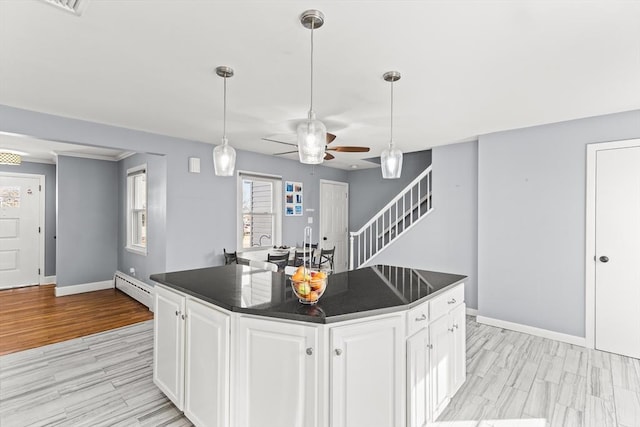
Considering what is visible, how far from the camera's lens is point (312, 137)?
1.90 m

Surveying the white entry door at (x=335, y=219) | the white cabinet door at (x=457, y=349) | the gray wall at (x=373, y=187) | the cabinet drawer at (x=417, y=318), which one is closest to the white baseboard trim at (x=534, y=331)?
the white cabinet door at (x=457, y=349)

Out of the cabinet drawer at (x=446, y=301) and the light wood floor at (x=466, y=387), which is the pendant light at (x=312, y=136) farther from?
the light wood floor at (x=466, y=387)

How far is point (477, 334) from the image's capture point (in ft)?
12.7

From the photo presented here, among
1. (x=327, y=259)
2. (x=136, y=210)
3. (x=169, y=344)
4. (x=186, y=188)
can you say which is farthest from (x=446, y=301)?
(x=136, y=210)

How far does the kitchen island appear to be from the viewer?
5.43ft

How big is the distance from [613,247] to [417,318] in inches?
114

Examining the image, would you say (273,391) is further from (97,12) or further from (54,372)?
(54,372)

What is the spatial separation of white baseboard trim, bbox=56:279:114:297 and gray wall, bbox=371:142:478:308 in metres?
5.54

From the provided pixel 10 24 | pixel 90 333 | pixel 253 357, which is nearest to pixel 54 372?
pixel 90 333

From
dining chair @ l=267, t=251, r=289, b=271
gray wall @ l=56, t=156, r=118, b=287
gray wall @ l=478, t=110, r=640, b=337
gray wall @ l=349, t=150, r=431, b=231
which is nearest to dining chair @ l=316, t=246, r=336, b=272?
dining chair @ l=267, t=251, r=289, b=271

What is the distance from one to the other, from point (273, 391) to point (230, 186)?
12.6 feet

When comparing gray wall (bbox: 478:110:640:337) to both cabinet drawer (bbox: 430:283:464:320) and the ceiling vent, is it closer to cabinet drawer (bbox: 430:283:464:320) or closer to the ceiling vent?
cabinet drawer (bbox: 430:283:464:320)

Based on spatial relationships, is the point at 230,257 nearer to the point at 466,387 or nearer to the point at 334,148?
the point at 334,148

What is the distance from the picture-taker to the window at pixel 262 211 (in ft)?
18.5
